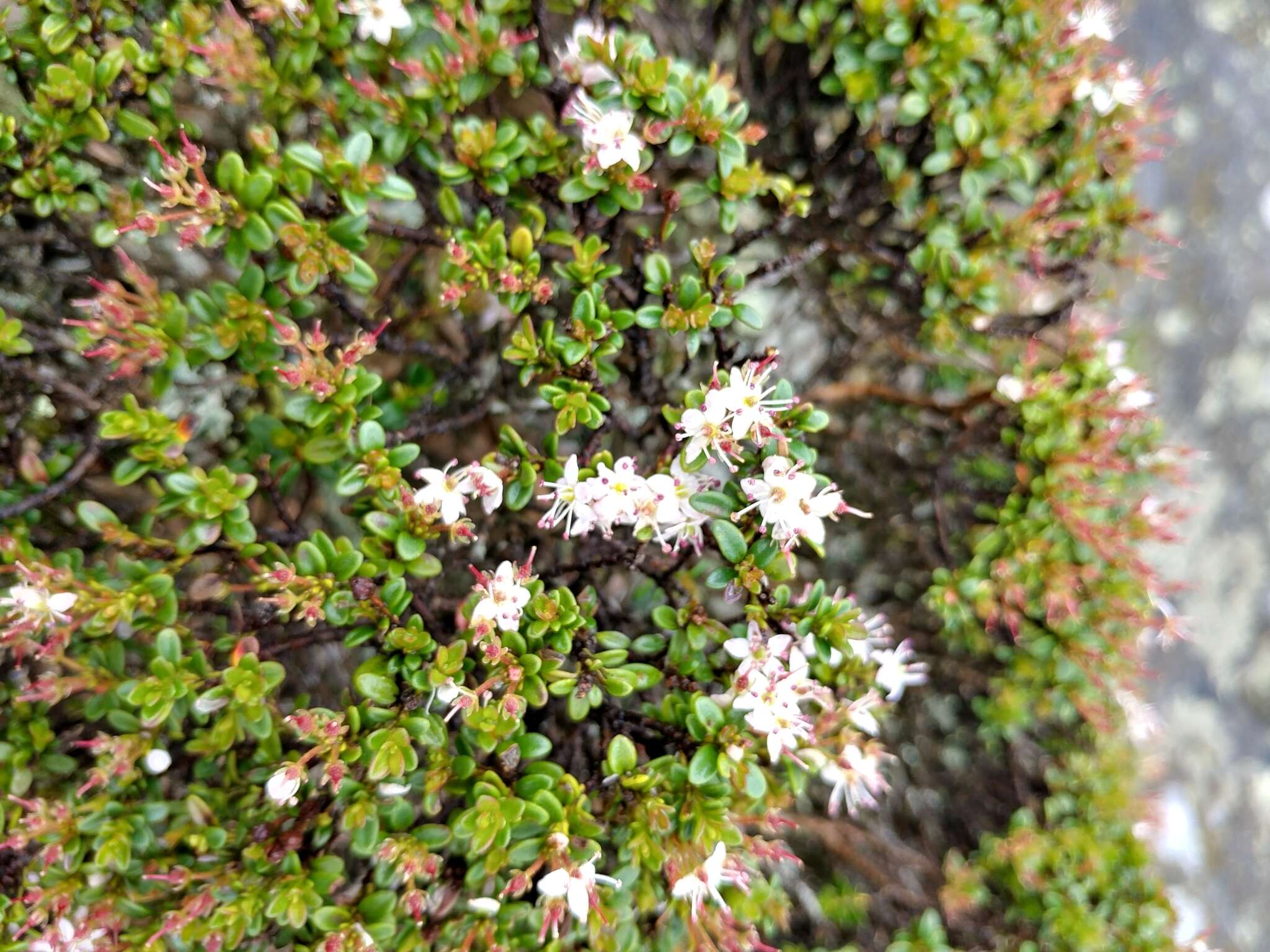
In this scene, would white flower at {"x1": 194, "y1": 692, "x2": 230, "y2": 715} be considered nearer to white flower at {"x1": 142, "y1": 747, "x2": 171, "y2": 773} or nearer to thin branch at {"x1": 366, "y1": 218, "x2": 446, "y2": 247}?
white flower at {"x1": 142, "y1": 747, "x2": 171, "y2": 773}

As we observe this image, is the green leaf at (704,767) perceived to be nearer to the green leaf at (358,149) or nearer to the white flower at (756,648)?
the white flower at (756,648)

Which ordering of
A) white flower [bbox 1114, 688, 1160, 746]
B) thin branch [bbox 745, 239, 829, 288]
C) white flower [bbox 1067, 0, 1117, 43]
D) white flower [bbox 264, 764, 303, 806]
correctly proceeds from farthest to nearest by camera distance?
1. white flower [bbox 1114, 688, 1160, 746]
2. white flower [bbox 1067, 0, 1117, 43]
3. thin branch [bbox 745, 239, 829, 288]
4. white flower [bbox 264, 764, 303, 806]

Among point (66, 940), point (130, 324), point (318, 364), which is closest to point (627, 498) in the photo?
point (318, 364)

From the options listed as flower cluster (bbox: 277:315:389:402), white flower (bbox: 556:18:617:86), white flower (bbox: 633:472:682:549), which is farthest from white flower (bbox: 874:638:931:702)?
white flower (bbox: 556:18:617:86)

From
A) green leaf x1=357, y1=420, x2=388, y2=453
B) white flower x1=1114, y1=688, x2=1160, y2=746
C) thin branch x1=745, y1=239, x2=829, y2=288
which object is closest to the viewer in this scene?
green leaf x1=357, y1=420, x2=388, y2=453

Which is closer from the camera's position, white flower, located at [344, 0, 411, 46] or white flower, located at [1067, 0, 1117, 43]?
white flower, located at [344, 0, 411, 46]

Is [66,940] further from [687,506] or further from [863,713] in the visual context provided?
[863,713]
